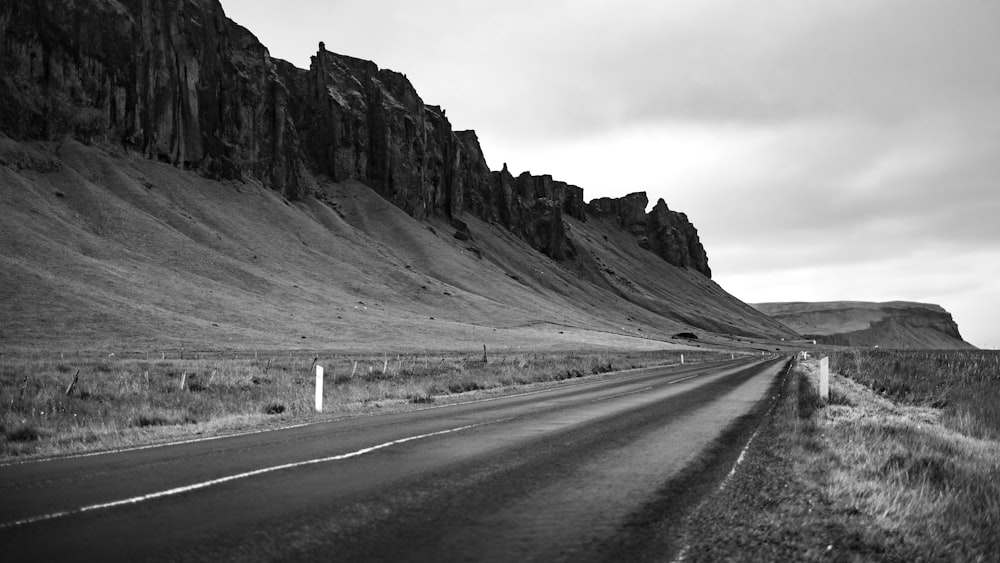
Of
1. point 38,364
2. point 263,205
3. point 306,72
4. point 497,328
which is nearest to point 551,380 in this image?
point 38,364

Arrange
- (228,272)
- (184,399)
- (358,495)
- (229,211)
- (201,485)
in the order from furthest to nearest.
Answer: (229,211) → (228,272) → (184,399) → (201,485) → (358,495)

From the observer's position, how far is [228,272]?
91.4m

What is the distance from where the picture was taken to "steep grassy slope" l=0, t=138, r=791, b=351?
6266 cm

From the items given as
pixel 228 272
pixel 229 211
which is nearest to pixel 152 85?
pixel 229 211

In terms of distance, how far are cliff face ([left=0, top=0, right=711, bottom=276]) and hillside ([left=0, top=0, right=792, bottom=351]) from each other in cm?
39

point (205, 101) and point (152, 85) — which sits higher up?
point (205, 101)

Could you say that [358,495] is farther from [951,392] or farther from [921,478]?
[951,392]

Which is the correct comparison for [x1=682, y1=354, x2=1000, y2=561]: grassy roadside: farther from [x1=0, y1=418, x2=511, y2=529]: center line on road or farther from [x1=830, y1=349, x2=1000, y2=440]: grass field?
[x1=0, y1=418, x2=511, y2=529]: center line on road

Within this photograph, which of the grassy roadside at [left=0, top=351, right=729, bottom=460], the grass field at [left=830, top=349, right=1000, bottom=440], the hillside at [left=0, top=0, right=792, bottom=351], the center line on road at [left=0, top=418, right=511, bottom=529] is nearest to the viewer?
the center line on road at [left=0, top=418, right=511, bottom=529]

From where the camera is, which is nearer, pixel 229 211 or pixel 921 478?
pixel 921 478

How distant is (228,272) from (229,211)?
27367mm

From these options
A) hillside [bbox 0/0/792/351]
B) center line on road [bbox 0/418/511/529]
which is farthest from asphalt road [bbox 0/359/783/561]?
hillside [bbox 0/0/792/351]

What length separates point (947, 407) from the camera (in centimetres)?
1644

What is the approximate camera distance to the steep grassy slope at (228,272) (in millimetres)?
62656
